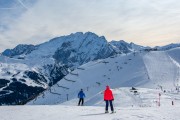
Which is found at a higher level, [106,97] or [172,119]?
[106,97]

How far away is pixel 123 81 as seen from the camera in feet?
602

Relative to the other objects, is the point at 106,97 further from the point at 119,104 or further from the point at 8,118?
the point at 119,104

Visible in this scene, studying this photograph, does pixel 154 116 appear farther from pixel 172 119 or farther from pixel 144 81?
pixel 144 81

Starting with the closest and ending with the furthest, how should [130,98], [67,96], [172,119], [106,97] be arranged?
1. [172,119]
2. [106,97]
3. [130,98]
4. [67,96]

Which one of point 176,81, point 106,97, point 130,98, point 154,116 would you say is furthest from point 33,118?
point 176,81

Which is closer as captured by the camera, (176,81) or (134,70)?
(176,81)

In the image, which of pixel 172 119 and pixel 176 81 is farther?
pixel 176 81

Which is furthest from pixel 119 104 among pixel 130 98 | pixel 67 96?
pixel 67 96

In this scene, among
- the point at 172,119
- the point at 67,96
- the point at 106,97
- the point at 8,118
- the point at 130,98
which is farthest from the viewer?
the point at 67,96

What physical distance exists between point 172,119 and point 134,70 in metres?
175

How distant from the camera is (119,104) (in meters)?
71.7

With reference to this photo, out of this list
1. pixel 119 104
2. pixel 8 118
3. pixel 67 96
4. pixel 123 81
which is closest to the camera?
pixel 8 118

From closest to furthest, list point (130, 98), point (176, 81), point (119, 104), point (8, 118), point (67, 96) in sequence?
point (8, 118), point (119, 104), point (130, 98), point (176, 81), point (67, 96)

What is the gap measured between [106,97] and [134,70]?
171456 mm
